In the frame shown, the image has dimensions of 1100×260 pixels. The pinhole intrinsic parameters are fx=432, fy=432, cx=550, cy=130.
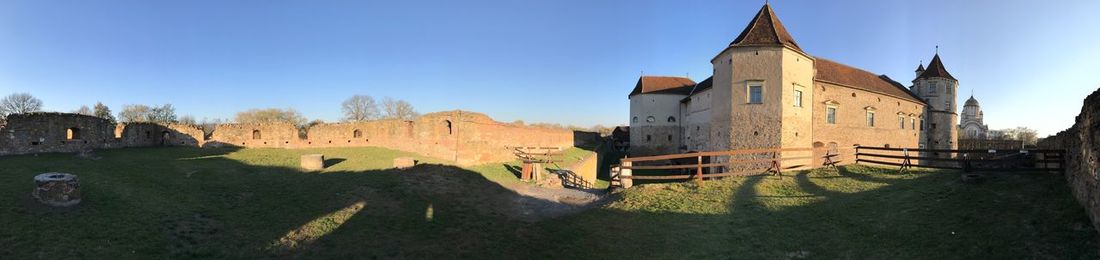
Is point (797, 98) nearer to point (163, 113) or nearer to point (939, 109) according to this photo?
point (939, 109)

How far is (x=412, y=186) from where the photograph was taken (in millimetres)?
13188

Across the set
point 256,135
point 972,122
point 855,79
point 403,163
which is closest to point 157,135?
point 256,135

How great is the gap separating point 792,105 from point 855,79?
10.1 meters

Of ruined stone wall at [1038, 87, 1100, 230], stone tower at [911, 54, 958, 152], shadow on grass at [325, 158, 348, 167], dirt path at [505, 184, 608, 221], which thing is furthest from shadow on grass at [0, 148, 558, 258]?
stone tower at [911, 54, 958, 152]

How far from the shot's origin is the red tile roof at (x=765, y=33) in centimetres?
2097

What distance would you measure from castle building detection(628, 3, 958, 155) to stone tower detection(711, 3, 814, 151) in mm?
44

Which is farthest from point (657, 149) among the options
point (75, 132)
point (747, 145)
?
point (75, 132)

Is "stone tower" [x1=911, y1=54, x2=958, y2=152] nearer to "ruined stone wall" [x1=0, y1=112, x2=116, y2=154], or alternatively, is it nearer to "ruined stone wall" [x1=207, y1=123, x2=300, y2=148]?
"ruined stone wall" [x1=207, y1=123, x2=300, y2=148]

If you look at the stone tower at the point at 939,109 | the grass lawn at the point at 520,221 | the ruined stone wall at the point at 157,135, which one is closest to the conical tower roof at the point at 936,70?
the stone tower at the point at 939,109

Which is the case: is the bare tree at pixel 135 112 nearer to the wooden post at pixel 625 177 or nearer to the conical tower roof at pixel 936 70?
the wooden post at pixel 625 177

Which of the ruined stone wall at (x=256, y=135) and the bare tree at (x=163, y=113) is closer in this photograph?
the ruined stone wall at (x=256, y=135)

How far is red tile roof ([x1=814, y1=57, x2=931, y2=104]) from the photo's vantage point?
2541 cm

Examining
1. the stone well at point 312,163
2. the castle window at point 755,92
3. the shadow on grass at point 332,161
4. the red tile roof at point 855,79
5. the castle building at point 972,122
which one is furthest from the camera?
the castle building at point 972,122

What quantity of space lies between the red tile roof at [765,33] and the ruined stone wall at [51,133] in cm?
2755
